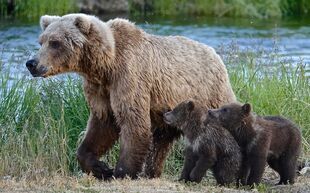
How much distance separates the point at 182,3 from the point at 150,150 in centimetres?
2546

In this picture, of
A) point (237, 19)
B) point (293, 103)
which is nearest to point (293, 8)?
point (237, 19)

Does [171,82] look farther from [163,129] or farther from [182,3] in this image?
[182,3]

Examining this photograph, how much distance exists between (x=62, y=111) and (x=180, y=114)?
2084mm

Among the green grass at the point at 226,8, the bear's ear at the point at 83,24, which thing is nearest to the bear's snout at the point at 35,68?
the bear's ear at the point at 83,24

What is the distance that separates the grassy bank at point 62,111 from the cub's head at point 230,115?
2138mm

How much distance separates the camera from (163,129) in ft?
32.6

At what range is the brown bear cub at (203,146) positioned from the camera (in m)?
9.17

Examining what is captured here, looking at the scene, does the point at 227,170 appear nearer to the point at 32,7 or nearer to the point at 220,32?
the point at 220,32

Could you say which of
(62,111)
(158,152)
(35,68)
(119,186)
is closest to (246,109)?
(158,152)

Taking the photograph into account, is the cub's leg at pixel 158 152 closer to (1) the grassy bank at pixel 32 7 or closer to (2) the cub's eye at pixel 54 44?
(2) the cub's eye at pixel 54 44

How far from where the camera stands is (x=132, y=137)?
930cm

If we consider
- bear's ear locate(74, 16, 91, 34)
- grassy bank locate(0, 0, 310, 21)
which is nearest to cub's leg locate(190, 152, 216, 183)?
bear's ear locate(74, 16, 91, 34)

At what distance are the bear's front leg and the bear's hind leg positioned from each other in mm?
340

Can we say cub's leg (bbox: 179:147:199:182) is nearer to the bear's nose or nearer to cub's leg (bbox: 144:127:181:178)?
cub's leg (bbox: 144:127:181:178)
